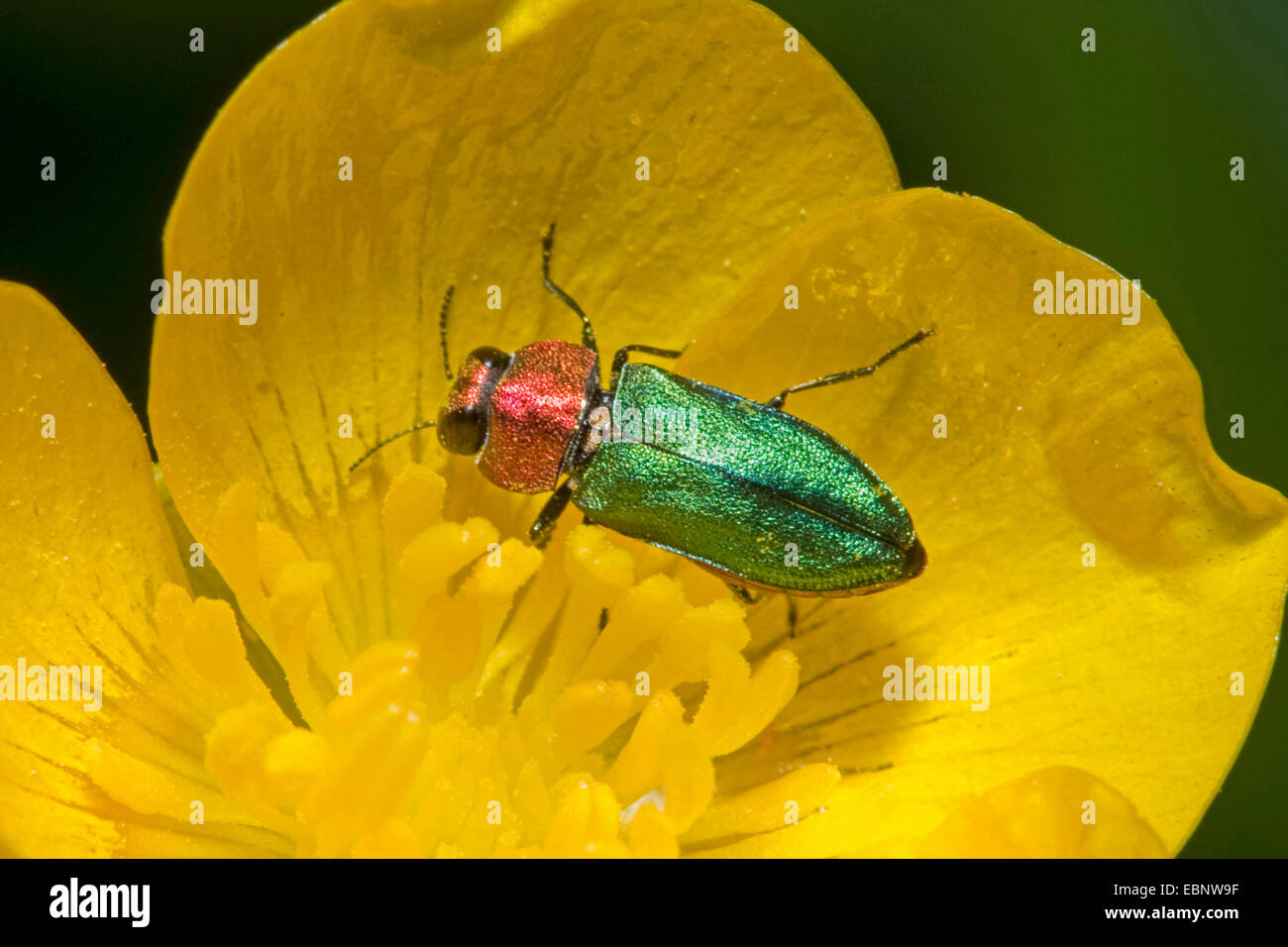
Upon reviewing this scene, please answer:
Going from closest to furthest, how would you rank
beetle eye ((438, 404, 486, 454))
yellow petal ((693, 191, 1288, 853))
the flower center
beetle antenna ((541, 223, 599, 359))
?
the flower center
yellow petal ((693, 191, 1288, 853))
beetle eye ((438, 404, 486, 454))
beetle antenna ((541, 223, 599, 359))

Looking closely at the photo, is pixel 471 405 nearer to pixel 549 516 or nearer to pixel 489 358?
pixel 489 358

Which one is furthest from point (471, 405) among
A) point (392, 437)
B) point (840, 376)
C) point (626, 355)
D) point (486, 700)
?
point (840, 376)

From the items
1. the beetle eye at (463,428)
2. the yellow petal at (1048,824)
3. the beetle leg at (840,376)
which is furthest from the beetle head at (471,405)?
the yellow petal at (1048,824)

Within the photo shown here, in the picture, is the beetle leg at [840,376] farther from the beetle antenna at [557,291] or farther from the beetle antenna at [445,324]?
the beetle antenna at [445,324]

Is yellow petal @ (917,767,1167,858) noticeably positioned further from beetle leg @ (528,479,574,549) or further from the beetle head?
the beetle head

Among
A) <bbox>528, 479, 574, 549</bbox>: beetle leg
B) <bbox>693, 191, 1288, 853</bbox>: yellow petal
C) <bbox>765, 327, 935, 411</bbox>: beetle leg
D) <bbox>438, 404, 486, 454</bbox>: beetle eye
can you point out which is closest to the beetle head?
<bbox>438, 404, 486, 454</bbox>: beetle eye
